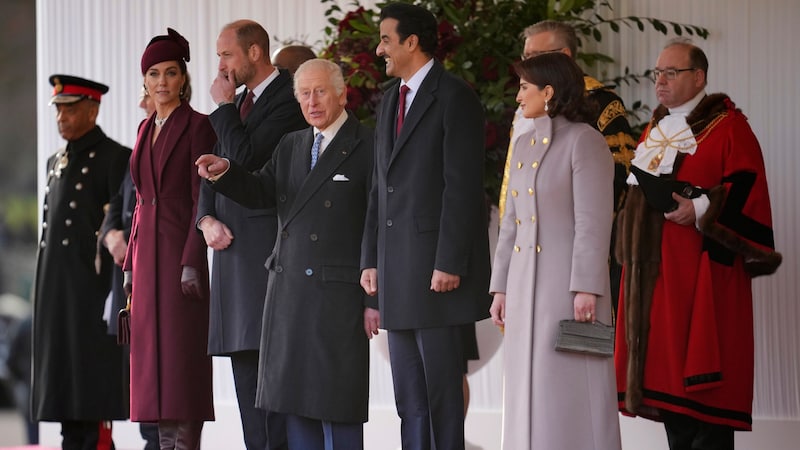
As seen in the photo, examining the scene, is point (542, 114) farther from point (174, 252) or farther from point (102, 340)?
point (102, 340)

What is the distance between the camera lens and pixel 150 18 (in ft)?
23.5

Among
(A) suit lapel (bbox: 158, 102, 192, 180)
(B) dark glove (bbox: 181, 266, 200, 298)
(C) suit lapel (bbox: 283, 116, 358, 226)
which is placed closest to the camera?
(C) suit lapel (bbox: 283, 116, 358, 226)

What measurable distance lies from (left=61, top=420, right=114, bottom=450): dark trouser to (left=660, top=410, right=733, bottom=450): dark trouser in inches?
99.2

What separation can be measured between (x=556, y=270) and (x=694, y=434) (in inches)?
44.3

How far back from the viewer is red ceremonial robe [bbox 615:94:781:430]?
4.40 metres

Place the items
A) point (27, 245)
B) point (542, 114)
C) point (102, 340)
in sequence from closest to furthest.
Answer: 1. point (542, 114)
2. point (102, 340)
3. point (27, 245)

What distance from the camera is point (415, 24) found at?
407 centimetres

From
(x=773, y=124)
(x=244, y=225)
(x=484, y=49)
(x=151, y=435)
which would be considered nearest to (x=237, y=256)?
(x=244, y=225)

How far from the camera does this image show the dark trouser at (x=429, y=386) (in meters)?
3.81

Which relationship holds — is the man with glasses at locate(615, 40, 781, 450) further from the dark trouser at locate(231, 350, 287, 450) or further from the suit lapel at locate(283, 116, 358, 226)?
the dark trouser at locate(231, 350, 287, 450)

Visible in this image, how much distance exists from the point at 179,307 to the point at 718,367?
187cm

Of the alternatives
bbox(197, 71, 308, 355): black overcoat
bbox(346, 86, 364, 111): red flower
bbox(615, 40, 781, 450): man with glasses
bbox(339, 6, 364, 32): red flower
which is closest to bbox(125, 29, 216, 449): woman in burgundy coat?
bbox(197, 71, 308, 355): black overcoat

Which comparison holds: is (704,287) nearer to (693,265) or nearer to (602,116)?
(693,265)

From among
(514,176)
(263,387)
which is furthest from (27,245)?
(514,176)
